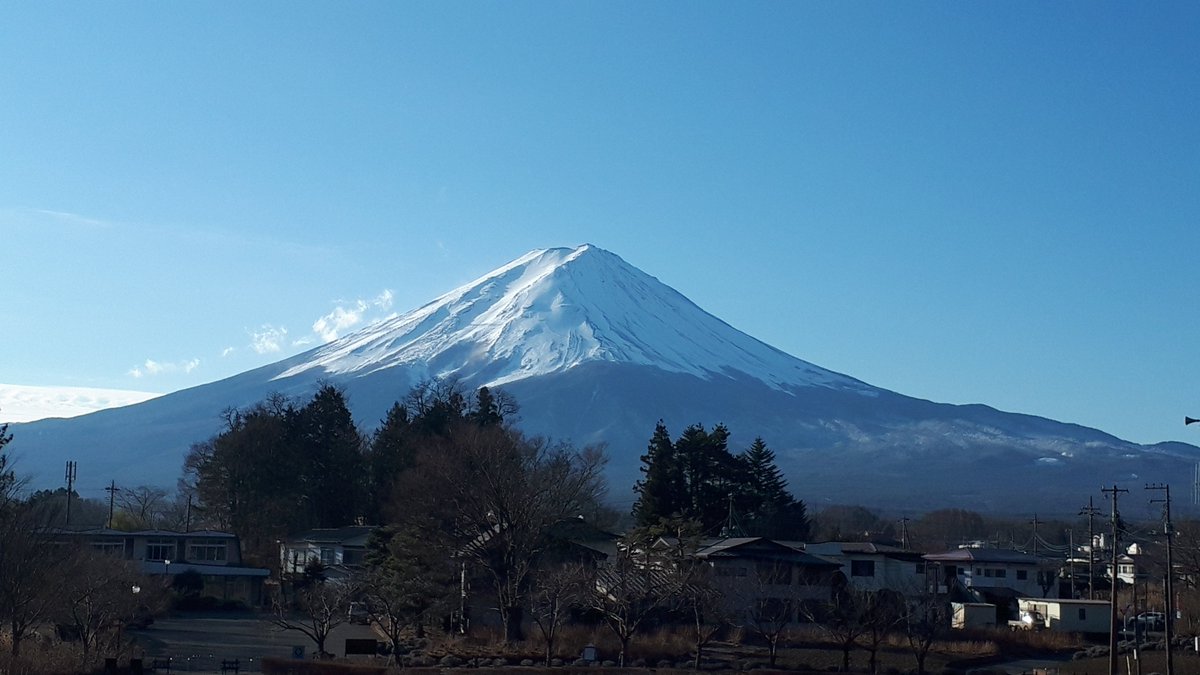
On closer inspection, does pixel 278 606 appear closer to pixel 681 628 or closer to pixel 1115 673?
pixel 681 628

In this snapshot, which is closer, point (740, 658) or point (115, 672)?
point (115, 672)

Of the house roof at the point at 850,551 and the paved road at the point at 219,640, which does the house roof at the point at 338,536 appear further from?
the house roof at the point at 850,551

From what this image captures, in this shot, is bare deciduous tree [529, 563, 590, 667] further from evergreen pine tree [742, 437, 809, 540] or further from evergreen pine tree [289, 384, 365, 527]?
evergreen pine tree [289, 384, 365, 527]

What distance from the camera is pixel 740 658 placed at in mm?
37906

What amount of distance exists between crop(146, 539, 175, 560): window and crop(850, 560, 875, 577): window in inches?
1122

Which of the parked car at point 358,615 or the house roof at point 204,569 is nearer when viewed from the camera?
the parked car at point 358,615

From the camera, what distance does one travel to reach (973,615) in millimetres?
47844

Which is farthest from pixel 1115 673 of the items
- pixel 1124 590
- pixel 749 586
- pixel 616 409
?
pixel 616 409

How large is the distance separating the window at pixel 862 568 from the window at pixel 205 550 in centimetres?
2682

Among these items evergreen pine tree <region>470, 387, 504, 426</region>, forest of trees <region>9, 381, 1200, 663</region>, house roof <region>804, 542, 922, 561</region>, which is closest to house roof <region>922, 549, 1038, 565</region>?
house roof <region>804, 542, 922, 561</region>

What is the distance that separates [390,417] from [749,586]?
83.0 feet

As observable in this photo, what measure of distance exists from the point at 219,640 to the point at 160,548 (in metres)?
18.0

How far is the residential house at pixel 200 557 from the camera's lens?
56.8 m

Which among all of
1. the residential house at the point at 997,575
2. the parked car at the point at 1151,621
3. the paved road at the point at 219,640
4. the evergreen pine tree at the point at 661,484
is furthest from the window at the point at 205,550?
the parked car at the point at 1151,621
